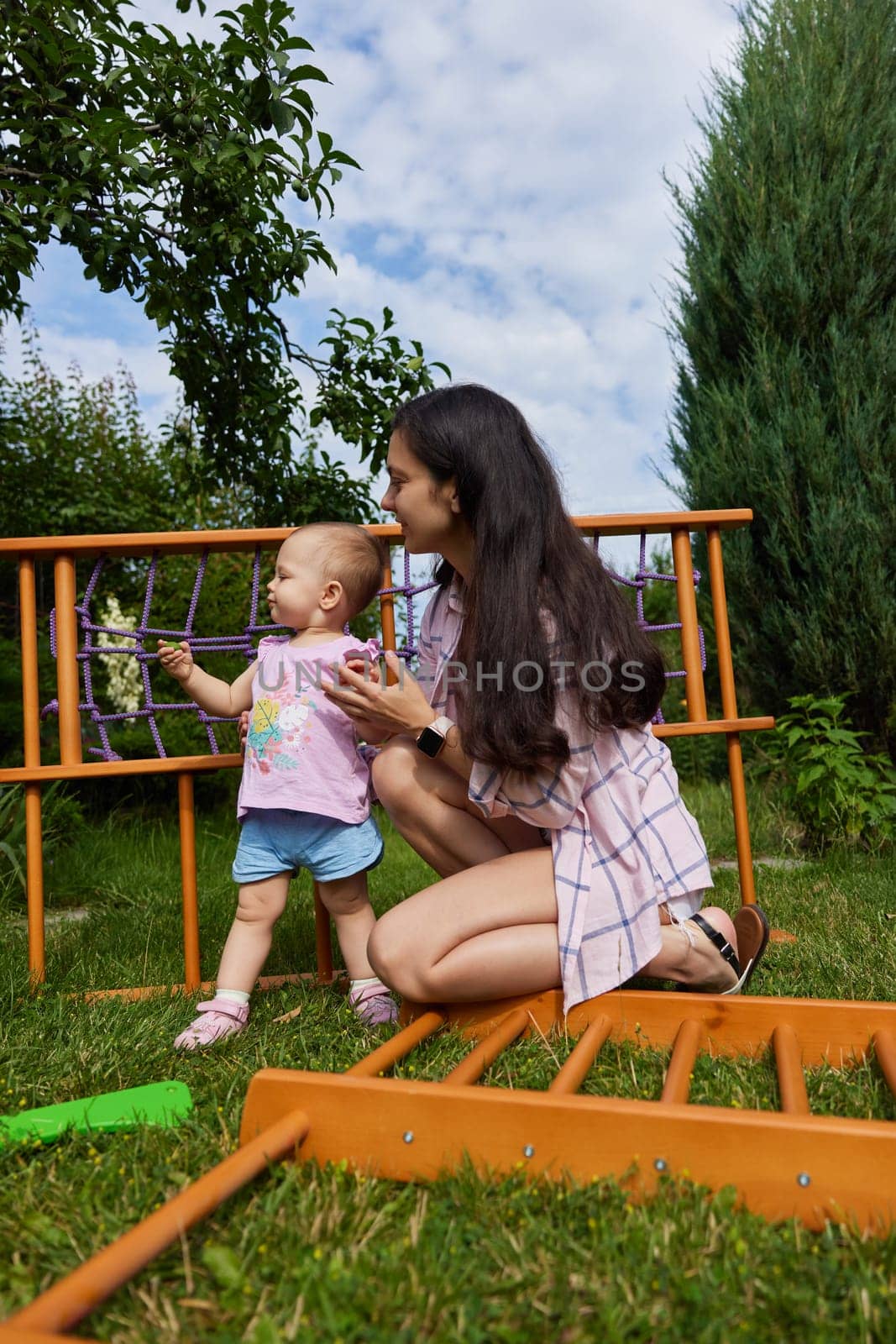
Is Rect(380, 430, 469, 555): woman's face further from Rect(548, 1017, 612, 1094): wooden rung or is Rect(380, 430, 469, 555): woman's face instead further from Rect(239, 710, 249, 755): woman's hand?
Rect(548, 1017, 612, 1094): wooden rung

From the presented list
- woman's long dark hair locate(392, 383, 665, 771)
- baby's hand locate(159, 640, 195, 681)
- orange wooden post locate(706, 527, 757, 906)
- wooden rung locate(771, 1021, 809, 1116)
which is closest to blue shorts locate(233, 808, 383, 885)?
baby's hand locate(159, 640, 195, 681)

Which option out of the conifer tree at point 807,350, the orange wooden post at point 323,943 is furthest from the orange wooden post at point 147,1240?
the conifer tree at point 807,350

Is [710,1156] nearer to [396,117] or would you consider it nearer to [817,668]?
[396,117]

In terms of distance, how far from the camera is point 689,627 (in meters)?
2.55

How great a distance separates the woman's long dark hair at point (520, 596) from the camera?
1.65 m

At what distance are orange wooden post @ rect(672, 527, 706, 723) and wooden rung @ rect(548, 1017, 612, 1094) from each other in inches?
42.0

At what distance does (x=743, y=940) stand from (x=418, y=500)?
1.07m

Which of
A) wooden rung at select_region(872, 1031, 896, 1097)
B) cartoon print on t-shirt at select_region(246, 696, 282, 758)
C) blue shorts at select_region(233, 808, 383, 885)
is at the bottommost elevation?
wooden rung at select_region(872, 1031, 896, 1097)

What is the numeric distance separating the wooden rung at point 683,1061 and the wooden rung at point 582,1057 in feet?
0.38

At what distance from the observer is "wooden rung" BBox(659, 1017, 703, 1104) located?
1.30 m

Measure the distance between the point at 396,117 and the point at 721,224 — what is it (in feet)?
7.83

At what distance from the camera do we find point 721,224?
4.88 metres

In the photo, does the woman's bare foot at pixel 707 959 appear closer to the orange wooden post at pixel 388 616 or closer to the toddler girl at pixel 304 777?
the toddler girl at pixel 304 777

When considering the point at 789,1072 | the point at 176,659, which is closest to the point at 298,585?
the point at 176,659
